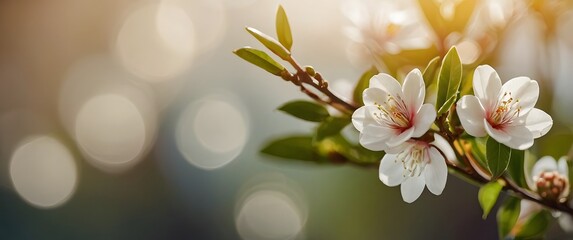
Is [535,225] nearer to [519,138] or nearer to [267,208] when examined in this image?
[519,138]

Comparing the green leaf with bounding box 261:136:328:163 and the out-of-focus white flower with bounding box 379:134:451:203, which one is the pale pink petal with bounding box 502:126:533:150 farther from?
the green leaf with bounding box 261:136:328:163

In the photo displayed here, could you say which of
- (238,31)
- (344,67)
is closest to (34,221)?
(238,31)

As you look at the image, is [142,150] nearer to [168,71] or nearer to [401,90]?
[168,71]

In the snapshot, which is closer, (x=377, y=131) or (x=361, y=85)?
(x=377, y=131)

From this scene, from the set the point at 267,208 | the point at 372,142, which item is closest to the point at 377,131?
the point at 372,142

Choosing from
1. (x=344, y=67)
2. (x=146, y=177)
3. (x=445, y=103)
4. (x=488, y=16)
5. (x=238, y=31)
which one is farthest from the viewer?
(x=146, y=177)

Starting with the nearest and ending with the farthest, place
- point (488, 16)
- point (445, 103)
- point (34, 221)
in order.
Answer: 1. point (445, 103)
2. point (488, 16)
3. point (34, 221)

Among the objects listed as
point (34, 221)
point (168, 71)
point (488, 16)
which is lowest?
point (34, 221)
